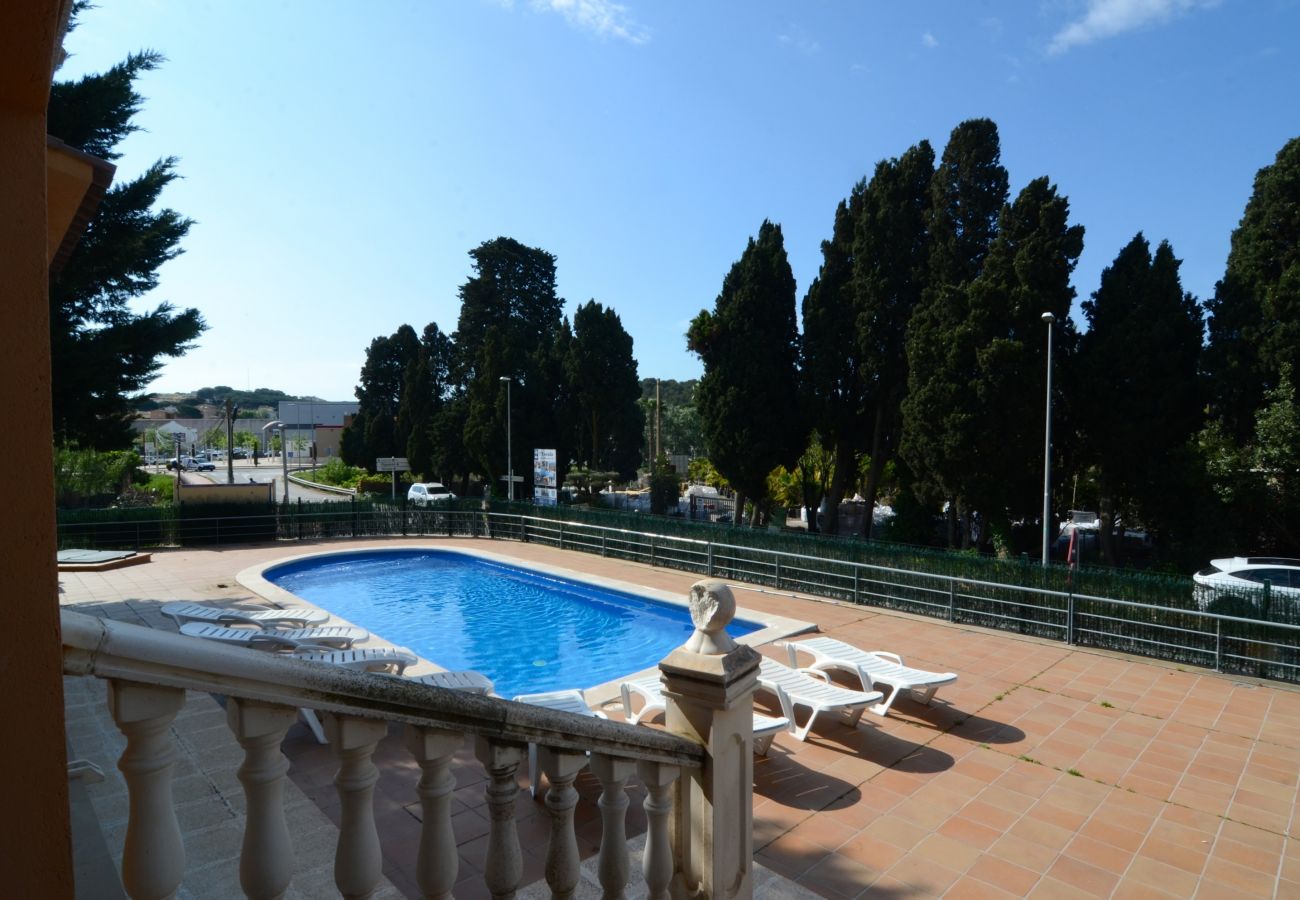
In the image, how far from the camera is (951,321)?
19.9 metres

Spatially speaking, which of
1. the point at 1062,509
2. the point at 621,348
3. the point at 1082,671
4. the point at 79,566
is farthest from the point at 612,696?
the point at 621,348

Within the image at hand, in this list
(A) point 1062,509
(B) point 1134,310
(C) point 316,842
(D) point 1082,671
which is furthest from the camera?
(A) point 1062,509

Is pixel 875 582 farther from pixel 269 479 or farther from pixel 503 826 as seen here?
pixel 269 479

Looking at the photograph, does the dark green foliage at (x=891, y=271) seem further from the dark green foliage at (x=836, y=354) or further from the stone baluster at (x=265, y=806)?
the stone baluster at (x=265, y=806)

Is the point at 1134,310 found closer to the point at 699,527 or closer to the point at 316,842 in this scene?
the point at 699,527

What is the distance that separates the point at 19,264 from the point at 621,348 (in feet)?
109

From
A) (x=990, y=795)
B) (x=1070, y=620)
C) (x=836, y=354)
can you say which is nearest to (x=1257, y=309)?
(x=836, y=354)

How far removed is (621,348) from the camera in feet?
112

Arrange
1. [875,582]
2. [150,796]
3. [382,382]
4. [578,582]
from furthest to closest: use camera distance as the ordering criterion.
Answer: [382,382] < [578,582] < [875,582] < [150,796]

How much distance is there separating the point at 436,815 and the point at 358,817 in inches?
8.6

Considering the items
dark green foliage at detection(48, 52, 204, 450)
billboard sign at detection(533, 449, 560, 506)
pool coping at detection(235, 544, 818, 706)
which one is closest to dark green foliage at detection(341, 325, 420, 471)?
billboard sign at detection(533, 449, 560, 506)

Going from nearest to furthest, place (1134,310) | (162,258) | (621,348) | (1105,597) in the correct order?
(1105,597)
(162,258)
(1134,310)
(621,348)

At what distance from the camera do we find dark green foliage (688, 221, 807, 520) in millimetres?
24406

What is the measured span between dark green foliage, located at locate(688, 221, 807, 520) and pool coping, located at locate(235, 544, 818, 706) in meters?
9.42
